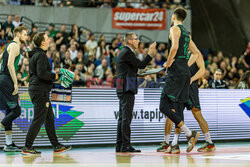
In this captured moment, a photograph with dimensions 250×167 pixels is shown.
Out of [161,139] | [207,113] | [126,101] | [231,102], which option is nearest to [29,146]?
[126,101]

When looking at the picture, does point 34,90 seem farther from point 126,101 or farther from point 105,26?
point 105,26

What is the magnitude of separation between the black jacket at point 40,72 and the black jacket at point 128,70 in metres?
1.21

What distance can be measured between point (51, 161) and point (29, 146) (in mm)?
975

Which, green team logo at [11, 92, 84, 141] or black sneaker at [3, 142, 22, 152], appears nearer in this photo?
black sneaker at [3, 142, 22, 152]

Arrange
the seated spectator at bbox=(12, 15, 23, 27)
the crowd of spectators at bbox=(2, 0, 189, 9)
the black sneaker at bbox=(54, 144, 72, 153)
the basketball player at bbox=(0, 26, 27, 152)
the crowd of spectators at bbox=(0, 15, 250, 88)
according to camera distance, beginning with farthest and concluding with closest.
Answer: the crowd of spectators at bbox=(2, 0, 189, 9), the seated spectator at bbox=(12, 15, 23, 27), the crowd of spectators at bbox=(0, 15, 250, 88), the basketball player at bbox=(0, 26, 27, 152), the black sneaker at bbox=(54, 144, 72, 153)

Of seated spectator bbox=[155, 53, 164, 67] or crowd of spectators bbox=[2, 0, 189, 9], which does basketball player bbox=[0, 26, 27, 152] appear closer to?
seated spectator bbox=[155, 53, 164, 67]

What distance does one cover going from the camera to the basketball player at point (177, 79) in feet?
24.3

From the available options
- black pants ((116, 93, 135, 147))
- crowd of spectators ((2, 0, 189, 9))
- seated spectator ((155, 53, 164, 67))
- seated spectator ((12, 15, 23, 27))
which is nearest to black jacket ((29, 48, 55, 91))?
black pants ((116, 93, 135, 147))

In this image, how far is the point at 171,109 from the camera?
7.48 meters

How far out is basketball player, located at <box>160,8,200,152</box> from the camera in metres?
7.42

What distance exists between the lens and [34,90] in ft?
24.3

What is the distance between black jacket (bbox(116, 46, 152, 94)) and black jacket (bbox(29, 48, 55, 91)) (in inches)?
47.8

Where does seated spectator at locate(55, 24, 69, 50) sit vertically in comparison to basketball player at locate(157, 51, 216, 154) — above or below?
above

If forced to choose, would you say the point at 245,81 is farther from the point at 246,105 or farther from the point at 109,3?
the point at 109,3
